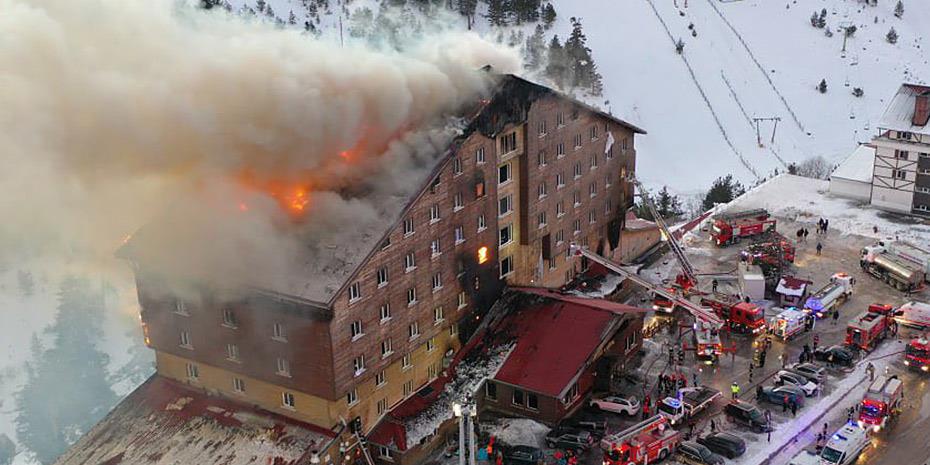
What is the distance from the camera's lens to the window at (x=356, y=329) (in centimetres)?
4024

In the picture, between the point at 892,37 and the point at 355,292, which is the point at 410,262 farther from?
the point at 892,37

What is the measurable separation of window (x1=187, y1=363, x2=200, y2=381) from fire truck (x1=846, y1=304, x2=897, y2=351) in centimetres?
3212

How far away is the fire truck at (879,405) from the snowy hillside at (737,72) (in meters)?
54.6

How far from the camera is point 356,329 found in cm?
4056

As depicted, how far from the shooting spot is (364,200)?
4241cm

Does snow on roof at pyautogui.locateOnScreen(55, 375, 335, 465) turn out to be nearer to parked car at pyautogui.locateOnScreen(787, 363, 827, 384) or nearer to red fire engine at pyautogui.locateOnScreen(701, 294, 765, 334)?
parked car at pyautogui.locateOnScreen(787, 363, 827, 384)

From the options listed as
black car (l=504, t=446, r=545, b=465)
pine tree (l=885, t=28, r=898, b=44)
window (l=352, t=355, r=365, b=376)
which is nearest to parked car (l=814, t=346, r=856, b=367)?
black car (l=504, t=446, r=545, b=465)

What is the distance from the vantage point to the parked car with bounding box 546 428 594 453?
41.9 metres

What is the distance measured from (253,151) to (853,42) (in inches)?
3904

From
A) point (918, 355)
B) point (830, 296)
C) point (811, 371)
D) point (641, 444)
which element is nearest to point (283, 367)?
point (641, 444)

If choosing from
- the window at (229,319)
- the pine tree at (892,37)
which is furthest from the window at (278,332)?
the pine tree at (892,37)

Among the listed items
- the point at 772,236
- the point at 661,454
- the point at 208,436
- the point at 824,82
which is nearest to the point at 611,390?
the point at 661,454

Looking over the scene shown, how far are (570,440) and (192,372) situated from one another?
659 inches

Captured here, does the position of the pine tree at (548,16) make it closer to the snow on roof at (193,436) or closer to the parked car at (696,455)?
the parked car at (696,455)
